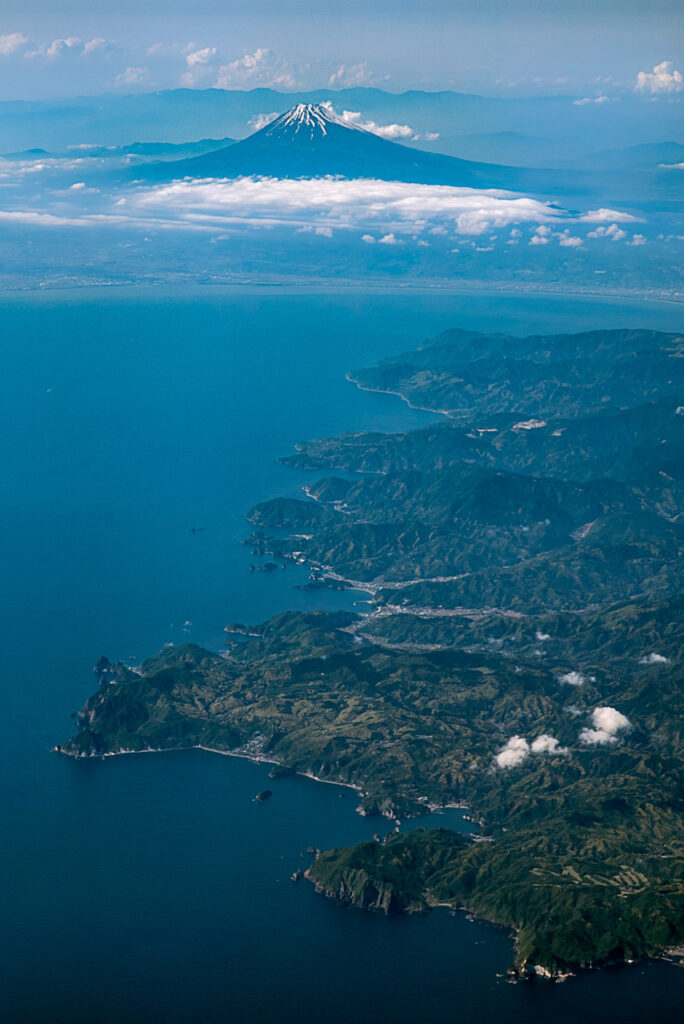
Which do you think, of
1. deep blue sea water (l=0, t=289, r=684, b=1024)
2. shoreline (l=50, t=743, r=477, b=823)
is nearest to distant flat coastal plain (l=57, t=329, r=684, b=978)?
shoreline (l=50, t=743, r=477, b=823)

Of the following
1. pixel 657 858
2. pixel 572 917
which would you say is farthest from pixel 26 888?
pixel 657 858

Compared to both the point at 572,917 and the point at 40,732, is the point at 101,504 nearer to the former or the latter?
the point at 40,732

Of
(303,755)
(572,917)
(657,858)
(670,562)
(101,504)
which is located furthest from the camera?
(101,504)

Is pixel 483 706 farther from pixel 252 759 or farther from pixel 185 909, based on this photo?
pixel 185 909

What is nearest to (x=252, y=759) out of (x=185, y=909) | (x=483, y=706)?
(x=483, y=706)

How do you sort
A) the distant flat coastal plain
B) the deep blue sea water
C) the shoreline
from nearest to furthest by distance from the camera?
the deep blue sea water < the distant flat coastal plain < the shoreline

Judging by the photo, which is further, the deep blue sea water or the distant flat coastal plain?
the distant flat coastal plain

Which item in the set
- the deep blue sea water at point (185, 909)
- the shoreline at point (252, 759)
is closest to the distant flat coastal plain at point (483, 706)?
the shoreline at point (252, 759)

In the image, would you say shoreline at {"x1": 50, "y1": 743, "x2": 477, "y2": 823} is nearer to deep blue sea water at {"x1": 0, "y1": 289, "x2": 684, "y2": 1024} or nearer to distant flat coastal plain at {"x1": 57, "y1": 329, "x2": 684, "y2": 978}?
distant flat coastal plain at {"x1": 57, "y1": 329, "x2": 684, "y2": 978}
